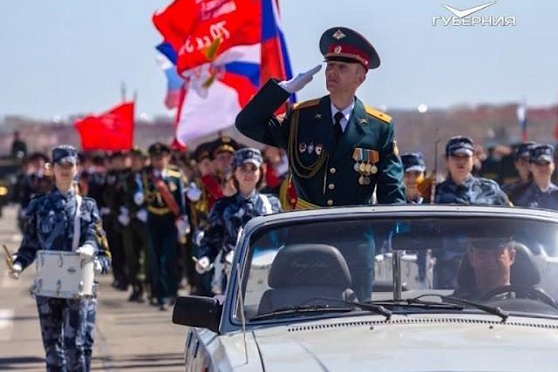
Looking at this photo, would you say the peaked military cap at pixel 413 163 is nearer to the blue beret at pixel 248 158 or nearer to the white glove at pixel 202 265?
the blue beret at pixel 248 158

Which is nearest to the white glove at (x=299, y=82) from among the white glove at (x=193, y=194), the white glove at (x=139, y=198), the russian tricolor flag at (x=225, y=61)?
the russian tricolor flag at (x=225, y=61)

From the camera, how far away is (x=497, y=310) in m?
6.54

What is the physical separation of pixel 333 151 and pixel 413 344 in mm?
2912

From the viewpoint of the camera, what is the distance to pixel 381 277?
6875 millimetres

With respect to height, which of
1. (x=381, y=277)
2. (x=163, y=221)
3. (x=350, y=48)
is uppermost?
(x=350, y=48)

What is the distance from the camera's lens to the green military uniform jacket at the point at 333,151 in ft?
28.8

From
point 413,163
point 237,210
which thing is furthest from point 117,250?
point 237,210

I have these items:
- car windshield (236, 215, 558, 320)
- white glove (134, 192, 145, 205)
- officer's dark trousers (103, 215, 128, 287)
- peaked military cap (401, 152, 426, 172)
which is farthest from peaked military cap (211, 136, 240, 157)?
car windshield (236, 215, 558, 320)

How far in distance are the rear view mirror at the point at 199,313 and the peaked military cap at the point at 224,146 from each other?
29.7ft

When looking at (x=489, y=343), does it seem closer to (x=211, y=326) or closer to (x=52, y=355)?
(x=211, y=326)

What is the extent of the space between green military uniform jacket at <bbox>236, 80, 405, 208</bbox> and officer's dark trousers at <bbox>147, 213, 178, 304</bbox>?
404 inches

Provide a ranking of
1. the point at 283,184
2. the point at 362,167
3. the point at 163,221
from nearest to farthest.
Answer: the point at 362,167, the point at 283,184, the point at 163,221

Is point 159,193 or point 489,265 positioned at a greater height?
point 159,193

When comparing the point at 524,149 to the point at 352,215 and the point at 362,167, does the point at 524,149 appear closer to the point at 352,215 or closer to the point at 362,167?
the point at 362,167
